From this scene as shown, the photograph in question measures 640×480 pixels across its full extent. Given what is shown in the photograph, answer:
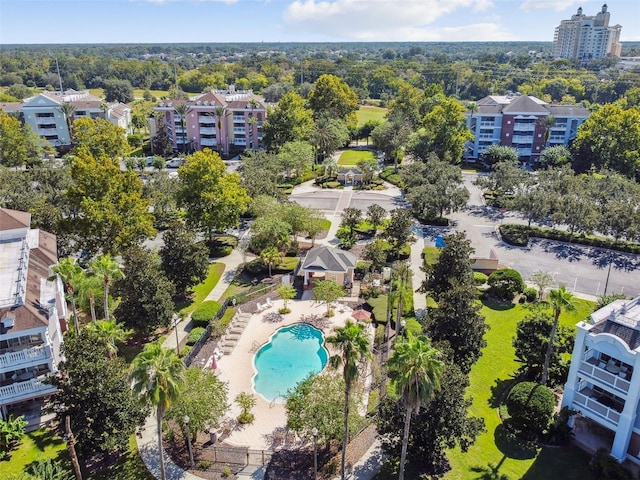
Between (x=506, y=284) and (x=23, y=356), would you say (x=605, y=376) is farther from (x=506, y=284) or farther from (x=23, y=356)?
(x=23, y=356)

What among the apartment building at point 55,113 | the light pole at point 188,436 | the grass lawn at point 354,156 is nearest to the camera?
the light pole at point 188,436

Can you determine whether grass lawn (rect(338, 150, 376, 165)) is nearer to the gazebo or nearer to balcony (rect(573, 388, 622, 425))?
the gazebo

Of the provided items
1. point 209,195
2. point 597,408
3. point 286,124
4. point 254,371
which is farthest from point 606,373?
point 286,124

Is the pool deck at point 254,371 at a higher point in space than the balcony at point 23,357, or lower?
lower

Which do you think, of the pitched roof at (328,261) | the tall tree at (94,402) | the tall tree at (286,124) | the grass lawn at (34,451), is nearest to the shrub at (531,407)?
the pitched roof at (328,261)

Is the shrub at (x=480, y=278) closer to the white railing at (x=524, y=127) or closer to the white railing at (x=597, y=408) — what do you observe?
the white railing at (x=597, y=408)
